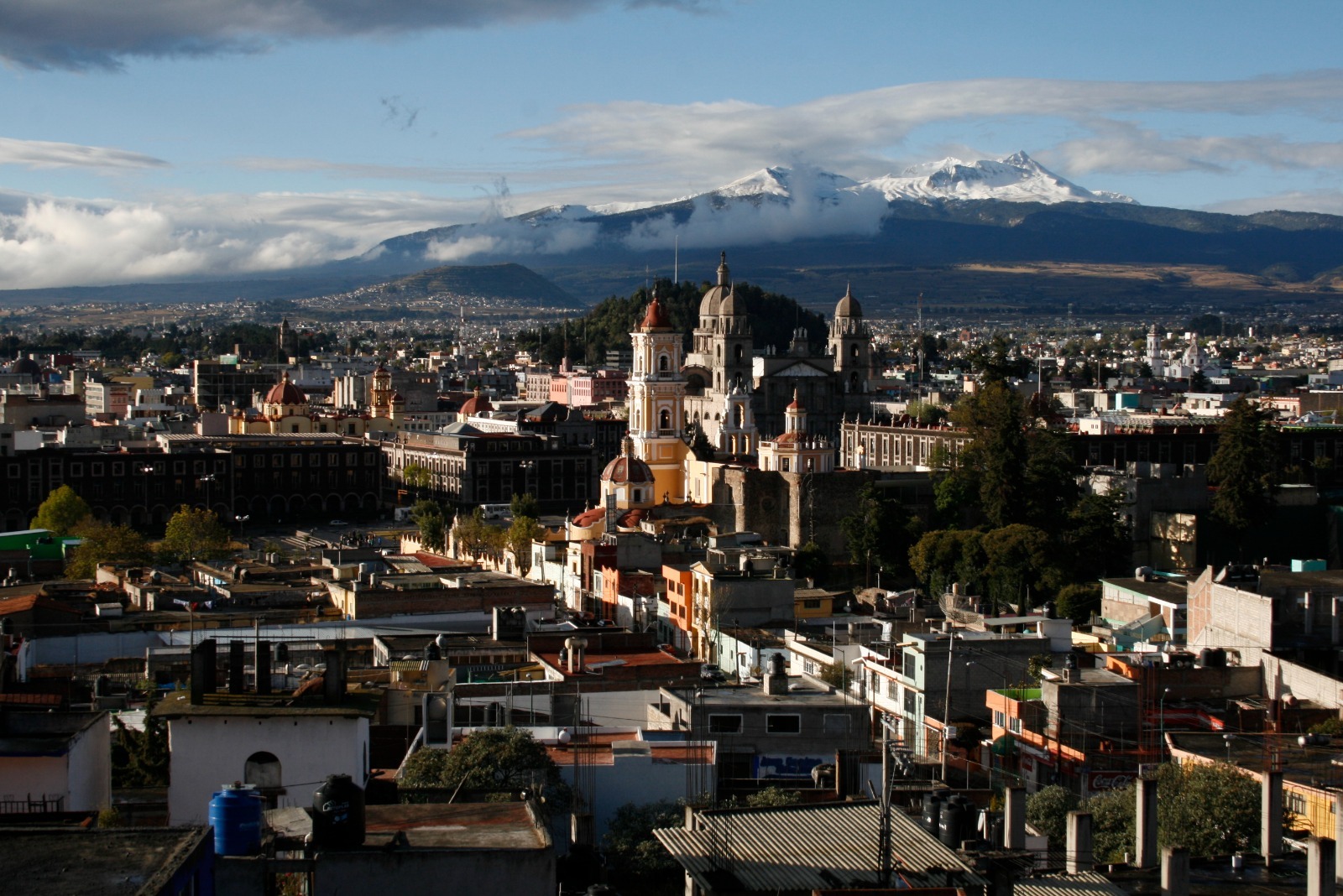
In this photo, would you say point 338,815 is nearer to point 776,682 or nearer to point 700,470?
point 776,682

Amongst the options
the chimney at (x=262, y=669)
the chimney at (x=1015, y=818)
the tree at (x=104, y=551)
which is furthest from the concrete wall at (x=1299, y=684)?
the tree at (x=104, y=551)

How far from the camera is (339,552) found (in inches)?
1911

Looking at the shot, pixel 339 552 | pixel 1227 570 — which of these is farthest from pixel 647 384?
pixel 1227 570

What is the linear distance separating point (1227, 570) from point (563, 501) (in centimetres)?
4973

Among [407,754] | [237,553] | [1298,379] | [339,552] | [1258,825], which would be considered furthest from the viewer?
[1298,379]

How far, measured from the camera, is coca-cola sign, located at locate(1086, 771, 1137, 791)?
80.3ft

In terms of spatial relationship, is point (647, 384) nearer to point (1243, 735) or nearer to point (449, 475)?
point (449, 475)

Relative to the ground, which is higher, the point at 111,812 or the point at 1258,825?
the point at 111,812

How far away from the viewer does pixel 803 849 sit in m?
12.8

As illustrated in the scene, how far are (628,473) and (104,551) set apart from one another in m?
14.9

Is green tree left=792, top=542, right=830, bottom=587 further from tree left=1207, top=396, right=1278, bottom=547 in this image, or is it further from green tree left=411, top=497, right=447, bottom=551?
green tree left=411, top=497, right=447, bottom=551

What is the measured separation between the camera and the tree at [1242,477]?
5069 cm

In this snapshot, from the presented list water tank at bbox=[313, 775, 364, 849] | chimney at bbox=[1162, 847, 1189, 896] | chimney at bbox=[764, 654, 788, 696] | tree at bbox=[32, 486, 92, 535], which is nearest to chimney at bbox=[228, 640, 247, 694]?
water tank at bbox=[313, 775, 364, 849]

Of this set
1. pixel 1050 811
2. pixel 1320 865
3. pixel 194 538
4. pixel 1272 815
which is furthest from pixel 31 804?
pixel 194 538
